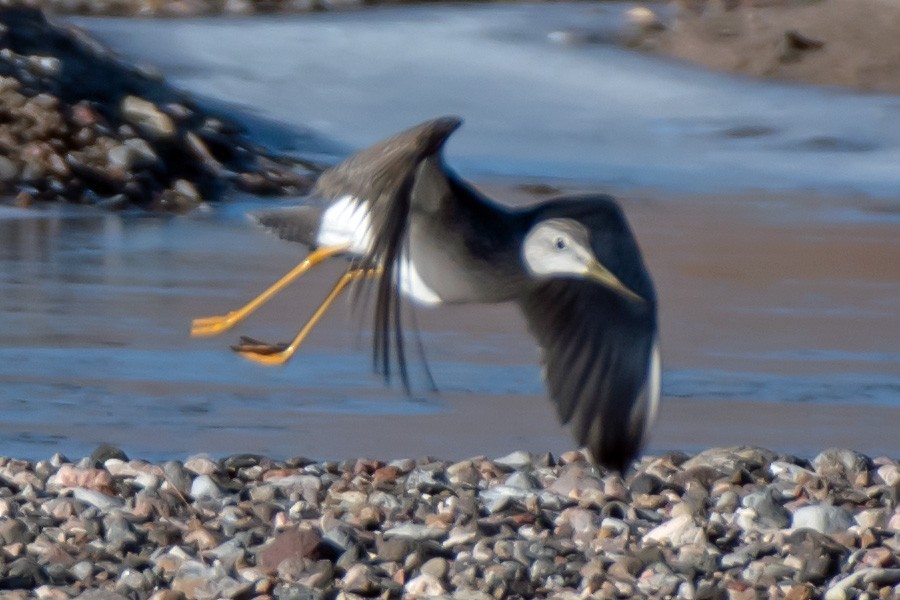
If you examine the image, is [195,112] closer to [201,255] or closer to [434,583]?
[201,255]

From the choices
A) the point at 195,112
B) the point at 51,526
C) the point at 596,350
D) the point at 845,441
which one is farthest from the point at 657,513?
the point at 195,112

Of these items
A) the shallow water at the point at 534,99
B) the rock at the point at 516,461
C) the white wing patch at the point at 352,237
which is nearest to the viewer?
the white wing patch at the point at 352,237

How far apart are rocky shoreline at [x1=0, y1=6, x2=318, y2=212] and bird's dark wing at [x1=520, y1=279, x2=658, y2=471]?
4235mm

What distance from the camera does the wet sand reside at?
5117 mm

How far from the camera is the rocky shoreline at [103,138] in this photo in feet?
29.2

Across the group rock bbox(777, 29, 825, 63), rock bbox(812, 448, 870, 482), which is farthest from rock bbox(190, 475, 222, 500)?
rock bbox(777, 29, 825, 63)

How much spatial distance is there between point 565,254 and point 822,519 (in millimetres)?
911

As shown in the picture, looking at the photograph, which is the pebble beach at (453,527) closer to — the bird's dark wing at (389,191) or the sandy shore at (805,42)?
the bird's dark wing at (389,191)

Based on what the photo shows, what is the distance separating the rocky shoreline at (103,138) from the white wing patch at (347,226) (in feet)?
13.1

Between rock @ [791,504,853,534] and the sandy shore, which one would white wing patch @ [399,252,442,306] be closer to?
rock @ [791,504,853,534]

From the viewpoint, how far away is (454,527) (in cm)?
436

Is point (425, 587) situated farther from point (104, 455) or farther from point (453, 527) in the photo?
point (104, 455)

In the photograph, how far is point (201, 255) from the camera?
7.66 m

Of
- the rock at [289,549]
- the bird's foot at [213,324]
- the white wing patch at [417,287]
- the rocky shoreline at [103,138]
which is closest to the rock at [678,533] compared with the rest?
the rock at [289,549]
